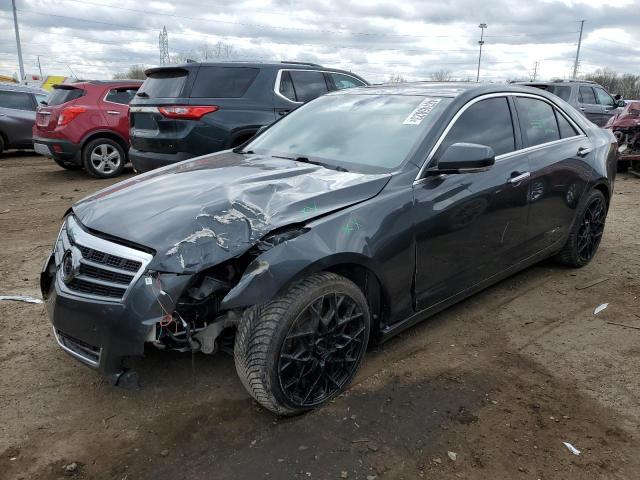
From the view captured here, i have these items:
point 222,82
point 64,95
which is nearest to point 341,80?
point 222,82

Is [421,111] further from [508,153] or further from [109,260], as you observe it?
[109,260]

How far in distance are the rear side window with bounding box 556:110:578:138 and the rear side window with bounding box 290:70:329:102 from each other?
386cm

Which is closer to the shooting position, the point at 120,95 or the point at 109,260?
the point at 109,260

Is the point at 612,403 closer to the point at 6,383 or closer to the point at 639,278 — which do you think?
the point at 639,278

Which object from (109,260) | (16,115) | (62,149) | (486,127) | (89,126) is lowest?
(62,149)

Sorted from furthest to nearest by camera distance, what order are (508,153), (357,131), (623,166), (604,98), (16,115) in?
(604,98) → (16,115) → (623,166) → (508,153) → (357,131)

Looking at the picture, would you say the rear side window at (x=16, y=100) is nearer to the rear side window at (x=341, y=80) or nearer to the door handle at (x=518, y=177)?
the rear side window at (x=341, y=80)

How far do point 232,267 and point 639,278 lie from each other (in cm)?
Result: 398

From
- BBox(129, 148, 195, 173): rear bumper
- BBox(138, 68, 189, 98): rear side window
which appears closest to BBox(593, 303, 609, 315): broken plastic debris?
BBox(129, 148, 195, 173): rear bumper

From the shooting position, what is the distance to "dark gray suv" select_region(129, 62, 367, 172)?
656 cm

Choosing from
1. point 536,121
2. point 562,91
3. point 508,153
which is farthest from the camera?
point 562,91

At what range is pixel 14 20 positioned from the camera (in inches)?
1575

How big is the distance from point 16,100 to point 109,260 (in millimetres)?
12375

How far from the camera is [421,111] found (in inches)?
136
